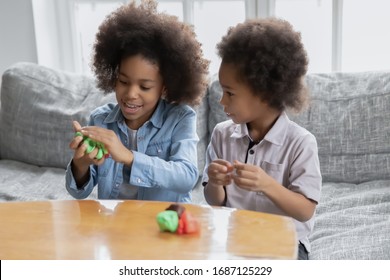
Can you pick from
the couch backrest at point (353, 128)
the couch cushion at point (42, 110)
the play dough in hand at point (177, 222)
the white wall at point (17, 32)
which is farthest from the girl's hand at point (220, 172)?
the white wall at point (17, 32)

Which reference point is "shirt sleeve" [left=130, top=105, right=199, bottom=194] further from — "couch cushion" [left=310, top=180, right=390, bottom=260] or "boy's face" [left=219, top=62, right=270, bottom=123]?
"couch cushion" [left=310, top=180, right=390, bottom=260]

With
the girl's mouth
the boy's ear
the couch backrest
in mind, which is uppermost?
the boy's ear

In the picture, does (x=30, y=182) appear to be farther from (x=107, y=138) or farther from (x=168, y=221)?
(x=168, y=221)

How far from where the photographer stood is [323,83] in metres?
2.14

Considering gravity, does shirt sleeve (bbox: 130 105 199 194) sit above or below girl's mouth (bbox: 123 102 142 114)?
below

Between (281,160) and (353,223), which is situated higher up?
(281,160)

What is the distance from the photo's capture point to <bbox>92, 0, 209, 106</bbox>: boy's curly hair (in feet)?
5.13

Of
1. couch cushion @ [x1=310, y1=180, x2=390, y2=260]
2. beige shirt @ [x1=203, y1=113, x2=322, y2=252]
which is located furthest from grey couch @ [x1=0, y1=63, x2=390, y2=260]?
beige shirt @ [x1=203, y1=113, x2=322, y2=252]

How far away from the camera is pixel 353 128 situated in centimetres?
204

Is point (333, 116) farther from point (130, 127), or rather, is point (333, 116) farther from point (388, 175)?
point (130, 127)

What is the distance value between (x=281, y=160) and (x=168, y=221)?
489 millimetres

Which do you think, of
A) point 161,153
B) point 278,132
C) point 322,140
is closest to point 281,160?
point 278,132

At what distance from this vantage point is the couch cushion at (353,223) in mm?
1563

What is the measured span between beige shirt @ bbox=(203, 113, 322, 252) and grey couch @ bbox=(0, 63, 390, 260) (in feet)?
0.72
